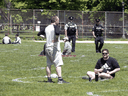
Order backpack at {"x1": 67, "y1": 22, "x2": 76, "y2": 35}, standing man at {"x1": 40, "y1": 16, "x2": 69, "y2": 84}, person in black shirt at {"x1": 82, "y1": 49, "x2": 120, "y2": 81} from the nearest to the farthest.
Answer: standing man at {"x1": 40, "y1": 16, "x2": 69, "y2": 84}, person in black shirt at {"x1": 82, "y1": 49, "x2": 120, "y2": 81}, backpack at {"x1": 67, "y1": 22, "x2": 76, "y2": 35}

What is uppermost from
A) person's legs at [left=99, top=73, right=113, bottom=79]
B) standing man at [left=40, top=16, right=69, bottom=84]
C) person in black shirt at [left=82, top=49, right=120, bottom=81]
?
standing man at [left=40, top=16, right=69, bottom=84]

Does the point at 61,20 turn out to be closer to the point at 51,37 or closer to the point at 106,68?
the point at 106,68

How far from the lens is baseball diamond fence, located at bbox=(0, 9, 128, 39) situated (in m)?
34.3

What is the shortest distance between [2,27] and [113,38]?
12.1 metres

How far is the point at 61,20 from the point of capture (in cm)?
3497

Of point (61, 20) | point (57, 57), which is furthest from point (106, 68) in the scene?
point (61, 20)

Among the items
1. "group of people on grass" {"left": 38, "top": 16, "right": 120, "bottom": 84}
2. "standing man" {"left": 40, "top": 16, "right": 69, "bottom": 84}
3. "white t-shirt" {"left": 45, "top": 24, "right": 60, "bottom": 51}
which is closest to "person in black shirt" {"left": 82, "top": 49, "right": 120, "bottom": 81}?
"group of people on grass" {"left": 38, "top": 16, "right": 120, "bottom": 84}

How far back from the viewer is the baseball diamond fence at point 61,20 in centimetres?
3434

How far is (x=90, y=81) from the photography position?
8.84m

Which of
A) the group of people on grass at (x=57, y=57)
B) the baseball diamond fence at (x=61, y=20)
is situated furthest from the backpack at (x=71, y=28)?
the baseball diamond fence at (x=61, y=20)

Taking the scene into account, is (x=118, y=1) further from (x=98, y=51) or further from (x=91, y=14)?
(x=98, y=51)

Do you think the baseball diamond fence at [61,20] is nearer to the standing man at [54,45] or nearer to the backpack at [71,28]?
the backpack at [71,28]

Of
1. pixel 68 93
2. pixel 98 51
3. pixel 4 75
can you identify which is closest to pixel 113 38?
pixel 98 51

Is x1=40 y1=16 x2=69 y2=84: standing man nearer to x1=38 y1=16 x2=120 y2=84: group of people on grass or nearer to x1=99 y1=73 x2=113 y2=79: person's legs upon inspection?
x1=38 y1=16 x2=120 y2=84: group of people on grass
